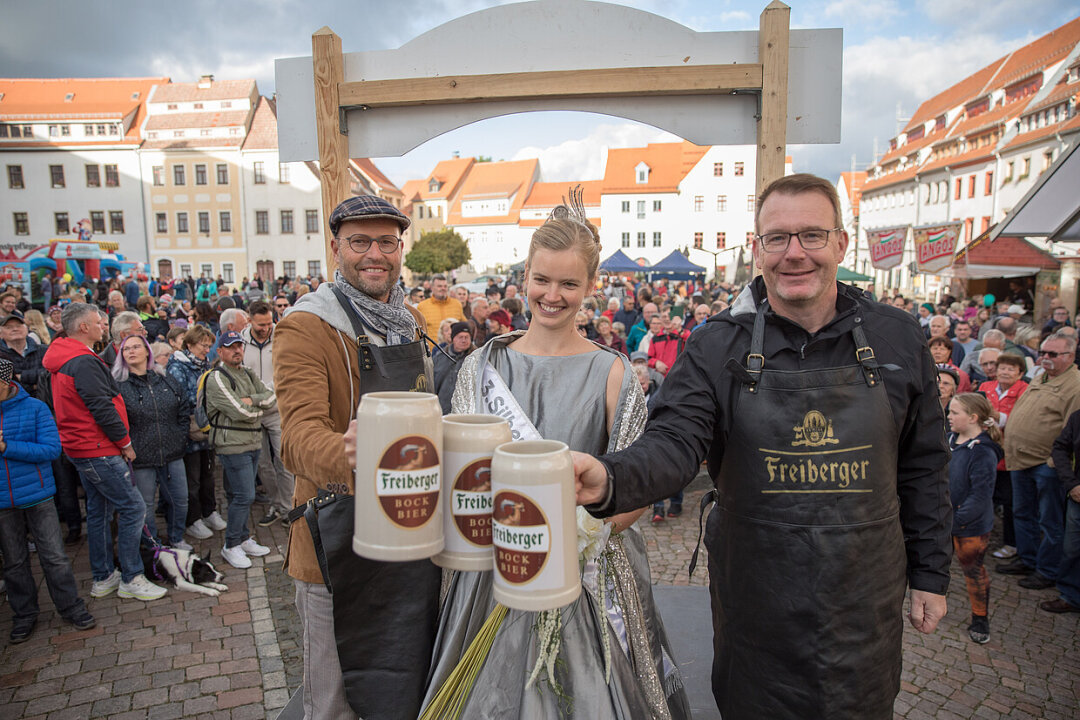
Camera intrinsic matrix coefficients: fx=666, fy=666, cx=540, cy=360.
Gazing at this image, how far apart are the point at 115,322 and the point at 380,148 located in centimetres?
411

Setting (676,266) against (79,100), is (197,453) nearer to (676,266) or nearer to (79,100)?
(676,266)

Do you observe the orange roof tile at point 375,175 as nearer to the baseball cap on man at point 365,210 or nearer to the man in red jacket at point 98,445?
the man in red jacket at point 98,445

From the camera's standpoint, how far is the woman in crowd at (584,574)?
192 cm

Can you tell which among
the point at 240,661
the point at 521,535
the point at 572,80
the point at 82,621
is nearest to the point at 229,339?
the point at 82,621

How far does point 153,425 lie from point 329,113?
11.4 ft

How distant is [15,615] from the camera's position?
4422 millimetres

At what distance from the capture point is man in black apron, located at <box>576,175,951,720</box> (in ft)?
6.24

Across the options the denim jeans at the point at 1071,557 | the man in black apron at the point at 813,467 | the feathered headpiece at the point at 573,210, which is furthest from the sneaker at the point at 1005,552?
the feathered headpiece at the point at 573,210

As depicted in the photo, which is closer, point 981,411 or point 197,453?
point 981,411

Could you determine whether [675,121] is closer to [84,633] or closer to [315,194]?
[84,633]

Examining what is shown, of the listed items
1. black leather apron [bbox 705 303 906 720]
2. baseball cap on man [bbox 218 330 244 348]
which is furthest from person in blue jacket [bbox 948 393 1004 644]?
baseball cap on man [bbox 218 330 244 348]

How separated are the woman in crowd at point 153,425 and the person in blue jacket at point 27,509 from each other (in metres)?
0.75

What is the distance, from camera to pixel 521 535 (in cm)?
131

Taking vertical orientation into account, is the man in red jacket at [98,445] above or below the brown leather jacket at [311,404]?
below
